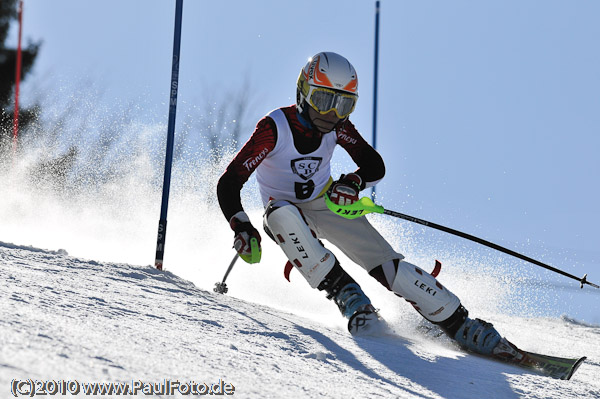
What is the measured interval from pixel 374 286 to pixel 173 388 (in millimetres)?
3580

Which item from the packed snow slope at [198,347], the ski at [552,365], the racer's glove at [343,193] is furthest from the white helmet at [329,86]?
the ski at [552,365]

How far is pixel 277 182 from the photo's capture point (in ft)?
12.8

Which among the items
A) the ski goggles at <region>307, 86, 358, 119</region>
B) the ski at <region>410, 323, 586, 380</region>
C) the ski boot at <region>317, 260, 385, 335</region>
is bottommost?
the ski at <region>410, 323, 586, 380</region>

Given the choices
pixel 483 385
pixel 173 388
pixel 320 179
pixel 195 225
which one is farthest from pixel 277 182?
pixel 195 225

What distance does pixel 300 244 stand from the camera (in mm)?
3316

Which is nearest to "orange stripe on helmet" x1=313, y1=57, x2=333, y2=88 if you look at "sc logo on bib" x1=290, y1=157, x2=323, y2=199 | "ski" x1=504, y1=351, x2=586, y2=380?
"sc logo on bib" x1=290, y1=157, x2=323, y2=199

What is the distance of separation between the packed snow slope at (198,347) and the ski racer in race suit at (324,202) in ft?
0.73

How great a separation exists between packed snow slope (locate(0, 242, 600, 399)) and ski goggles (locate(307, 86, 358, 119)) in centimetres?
122

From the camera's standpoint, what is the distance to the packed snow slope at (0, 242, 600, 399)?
1684 mm

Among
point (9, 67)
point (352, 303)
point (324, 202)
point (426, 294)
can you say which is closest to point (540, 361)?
point (426, 294)

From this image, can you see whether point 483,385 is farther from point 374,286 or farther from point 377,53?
point 377,53

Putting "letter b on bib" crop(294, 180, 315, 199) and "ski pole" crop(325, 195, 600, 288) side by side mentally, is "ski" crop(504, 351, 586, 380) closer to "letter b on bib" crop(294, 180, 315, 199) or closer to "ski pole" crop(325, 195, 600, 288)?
"ski pole" crop(325, 195, 600, 288)

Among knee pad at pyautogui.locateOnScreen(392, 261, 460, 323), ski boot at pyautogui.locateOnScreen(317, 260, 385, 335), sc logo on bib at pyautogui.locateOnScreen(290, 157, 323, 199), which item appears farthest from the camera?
sc logo on bib at pyautogui.locateOnScreen(290, 157, 323, 199)

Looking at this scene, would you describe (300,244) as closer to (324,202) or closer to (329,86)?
(324,202)
